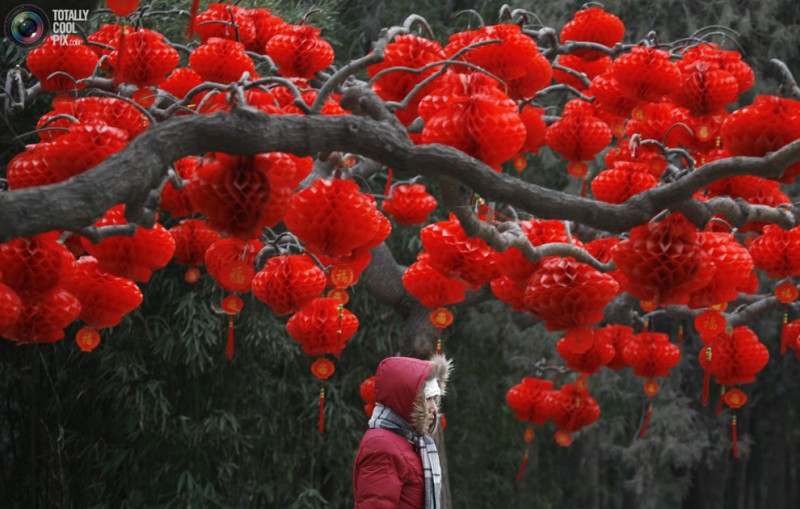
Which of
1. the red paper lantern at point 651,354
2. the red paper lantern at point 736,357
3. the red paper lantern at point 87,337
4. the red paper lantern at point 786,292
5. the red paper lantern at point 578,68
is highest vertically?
the red paper lantern at point 578,68

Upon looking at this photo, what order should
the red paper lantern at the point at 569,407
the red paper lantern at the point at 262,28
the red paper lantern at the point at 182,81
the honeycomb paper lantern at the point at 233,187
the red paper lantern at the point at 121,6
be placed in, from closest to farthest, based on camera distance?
Result: the red paper lantern at the point at 121,6 → the honeycomb paper lantern at the point at 233,187 → the red paper lantern at the point at 182,81 → the red paper lantern at the point at 262,28 → the red paper lantern at the point at 569,407

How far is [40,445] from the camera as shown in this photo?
4.38 meters

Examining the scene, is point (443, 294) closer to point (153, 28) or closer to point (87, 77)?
point (87, 77)

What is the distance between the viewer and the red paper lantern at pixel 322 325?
3214mm

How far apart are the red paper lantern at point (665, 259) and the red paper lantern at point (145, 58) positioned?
1.46 meters

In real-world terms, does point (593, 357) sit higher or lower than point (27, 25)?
lower

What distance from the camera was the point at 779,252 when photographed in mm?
3080

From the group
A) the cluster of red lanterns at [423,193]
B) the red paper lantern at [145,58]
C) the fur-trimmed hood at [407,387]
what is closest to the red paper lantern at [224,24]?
the cluster of red lanterns at [423,193]

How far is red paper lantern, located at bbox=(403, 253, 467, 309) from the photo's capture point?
3066 mm

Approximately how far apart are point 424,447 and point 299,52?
1.32 m

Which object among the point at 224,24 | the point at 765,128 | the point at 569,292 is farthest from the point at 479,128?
the point at 224,24

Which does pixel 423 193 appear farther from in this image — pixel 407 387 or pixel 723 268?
pixel 723 268

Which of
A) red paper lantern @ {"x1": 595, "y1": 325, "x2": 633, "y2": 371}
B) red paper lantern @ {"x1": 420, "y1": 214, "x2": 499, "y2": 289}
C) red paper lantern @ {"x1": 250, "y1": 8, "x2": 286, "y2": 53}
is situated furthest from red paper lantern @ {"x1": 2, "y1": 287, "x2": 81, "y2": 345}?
red paper lantern @ {"x1": 595, "y1": 325, "x2": 633, "y2": 371}

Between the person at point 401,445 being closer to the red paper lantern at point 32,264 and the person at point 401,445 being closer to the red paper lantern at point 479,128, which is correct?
the red paper lantern at point 479,128
